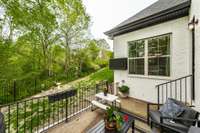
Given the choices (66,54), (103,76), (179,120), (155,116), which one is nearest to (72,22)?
(66,54)

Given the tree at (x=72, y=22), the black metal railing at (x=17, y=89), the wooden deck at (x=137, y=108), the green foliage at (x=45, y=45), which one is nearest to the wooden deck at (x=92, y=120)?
the wooden deck at (x=137, y=108)

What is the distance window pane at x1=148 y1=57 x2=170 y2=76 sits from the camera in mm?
4395

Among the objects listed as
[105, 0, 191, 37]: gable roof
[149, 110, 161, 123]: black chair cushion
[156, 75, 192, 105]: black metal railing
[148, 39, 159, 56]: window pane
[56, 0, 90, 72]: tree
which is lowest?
[149, 110, 161, 123]: black chair cushion

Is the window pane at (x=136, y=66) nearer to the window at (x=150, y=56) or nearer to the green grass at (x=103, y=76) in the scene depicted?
the window at (x=150, y=56)

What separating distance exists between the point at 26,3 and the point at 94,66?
11.5m

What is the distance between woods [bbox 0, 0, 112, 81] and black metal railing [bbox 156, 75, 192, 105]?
695 cm

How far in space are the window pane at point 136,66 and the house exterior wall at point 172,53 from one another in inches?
8.6

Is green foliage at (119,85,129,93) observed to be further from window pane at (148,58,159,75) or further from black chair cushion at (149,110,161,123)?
black chair cushion at (149,110,161,123)

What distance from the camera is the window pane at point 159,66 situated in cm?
439

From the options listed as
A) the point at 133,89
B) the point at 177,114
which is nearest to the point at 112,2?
the point at 133,89

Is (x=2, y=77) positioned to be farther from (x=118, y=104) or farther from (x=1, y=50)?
(x=118, y=104)

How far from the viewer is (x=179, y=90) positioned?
160 inches

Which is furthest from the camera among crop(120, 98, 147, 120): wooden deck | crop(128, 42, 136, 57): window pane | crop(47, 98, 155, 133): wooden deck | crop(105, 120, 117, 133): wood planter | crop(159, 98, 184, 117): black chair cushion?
crop(128, 42, 136, 57): window pane

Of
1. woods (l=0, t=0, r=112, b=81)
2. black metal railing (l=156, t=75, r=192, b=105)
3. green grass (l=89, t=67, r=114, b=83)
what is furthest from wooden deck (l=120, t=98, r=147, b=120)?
woods (l=0, t=0, r=112, b=81)
